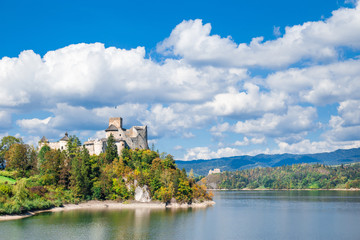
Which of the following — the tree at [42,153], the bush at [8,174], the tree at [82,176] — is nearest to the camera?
the tree at [82,176]

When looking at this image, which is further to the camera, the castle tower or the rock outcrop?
the castle tower

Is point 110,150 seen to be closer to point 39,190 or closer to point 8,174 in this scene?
point 39,190

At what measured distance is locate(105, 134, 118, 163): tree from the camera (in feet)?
366

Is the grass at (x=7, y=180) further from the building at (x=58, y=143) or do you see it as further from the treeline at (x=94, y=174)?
the building at (x=58, y=143)

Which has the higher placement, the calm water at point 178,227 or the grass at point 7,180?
the grass at point 7,180

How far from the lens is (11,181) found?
10269cm

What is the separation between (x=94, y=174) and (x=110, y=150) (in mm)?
8246

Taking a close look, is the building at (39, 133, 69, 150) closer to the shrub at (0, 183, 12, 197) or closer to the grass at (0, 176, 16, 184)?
the grass at (0, 176, 16, 184)

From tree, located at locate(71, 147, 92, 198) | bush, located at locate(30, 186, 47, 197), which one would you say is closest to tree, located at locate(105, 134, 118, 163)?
tree, located at locate(71, 147, 92, 198)

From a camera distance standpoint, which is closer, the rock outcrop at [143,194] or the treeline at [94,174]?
the treeline at [94,174]

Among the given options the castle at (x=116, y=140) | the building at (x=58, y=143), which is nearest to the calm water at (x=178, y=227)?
the castle at (x=116, y=140)

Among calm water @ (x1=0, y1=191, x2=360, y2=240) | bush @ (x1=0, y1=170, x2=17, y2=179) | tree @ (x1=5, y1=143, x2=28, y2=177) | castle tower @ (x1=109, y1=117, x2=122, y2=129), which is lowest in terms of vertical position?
calm water @ (x1=0, y1=191, x2=360, y2=240)

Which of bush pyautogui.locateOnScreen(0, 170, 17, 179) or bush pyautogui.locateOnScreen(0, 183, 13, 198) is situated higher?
bush pyautogui.locateOnScreen(0, 170, 17, 179)

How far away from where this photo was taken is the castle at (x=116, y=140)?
117 m
